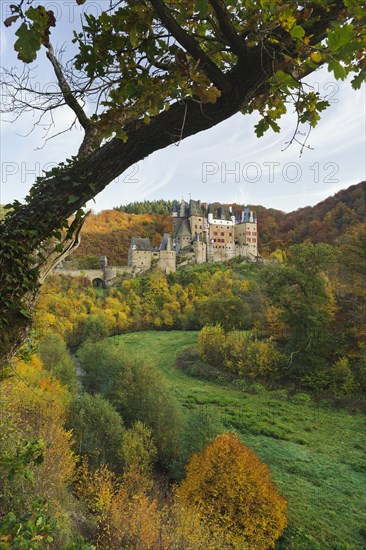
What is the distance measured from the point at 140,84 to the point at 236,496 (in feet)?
42.0

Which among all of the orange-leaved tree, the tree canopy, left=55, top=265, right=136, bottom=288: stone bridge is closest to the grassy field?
the orange-leaved tree

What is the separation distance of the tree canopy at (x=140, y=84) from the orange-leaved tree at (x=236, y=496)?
11.3 meters

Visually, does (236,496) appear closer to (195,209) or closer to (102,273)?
(102,273)

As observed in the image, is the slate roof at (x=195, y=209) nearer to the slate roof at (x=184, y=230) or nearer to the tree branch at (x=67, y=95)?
the slate roof at (x=184, y=230)

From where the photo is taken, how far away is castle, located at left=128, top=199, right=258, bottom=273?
Answer: 7044cm

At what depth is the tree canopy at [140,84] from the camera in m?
1.97

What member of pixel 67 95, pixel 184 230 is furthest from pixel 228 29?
pixel 184 230

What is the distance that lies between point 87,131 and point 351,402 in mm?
25203

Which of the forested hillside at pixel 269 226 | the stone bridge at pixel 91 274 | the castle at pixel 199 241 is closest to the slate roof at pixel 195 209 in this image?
the castle at pixel 199 241

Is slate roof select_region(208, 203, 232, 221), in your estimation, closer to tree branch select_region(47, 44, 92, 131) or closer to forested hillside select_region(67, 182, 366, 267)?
forested hillside select_region(67, 182, 366, 267)

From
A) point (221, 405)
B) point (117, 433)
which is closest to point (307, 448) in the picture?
point (221, 405)

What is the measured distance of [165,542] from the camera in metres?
9.52

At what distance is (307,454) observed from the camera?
16.2 m

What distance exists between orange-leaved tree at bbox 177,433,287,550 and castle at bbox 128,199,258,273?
189 feet
